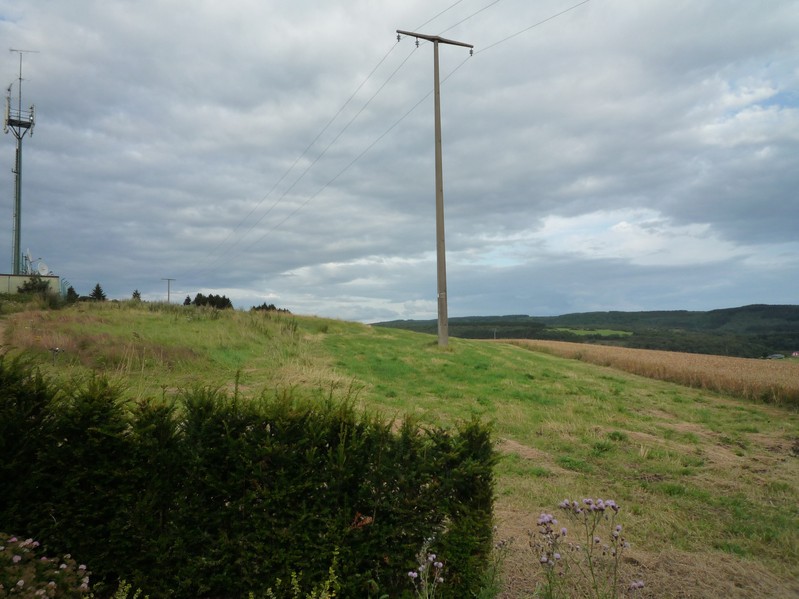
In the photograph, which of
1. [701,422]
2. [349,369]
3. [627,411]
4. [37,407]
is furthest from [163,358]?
[701,422]

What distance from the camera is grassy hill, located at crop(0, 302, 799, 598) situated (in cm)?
640

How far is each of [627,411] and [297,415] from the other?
15.2 metres

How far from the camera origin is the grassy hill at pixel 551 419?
21.0 feet

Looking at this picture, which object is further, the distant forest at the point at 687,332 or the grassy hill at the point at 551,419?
the distant forest at the point at 687,332

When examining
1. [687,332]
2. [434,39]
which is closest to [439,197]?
[434,39]

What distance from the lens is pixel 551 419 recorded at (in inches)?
569

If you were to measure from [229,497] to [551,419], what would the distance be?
1157 cm

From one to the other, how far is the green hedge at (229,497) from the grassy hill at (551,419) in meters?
0.74

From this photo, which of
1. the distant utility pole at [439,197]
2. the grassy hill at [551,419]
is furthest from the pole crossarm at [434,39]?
the grassy hill at [551,419]

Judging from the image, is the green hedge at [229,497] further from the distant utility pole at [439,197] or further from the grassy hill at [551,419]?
the distant utility pole at [439,197]

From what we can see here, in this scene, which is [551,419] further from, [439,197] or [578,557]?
[439,197]

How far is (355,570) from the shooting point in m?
4.48

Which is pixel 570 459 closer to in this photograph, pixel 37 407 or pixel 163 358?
pixel 37 407

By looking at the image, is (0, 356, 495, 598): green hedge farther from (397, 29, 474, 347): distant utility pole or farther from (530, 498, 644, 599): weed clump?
(397, 29, 474, 347): distant utility pole
